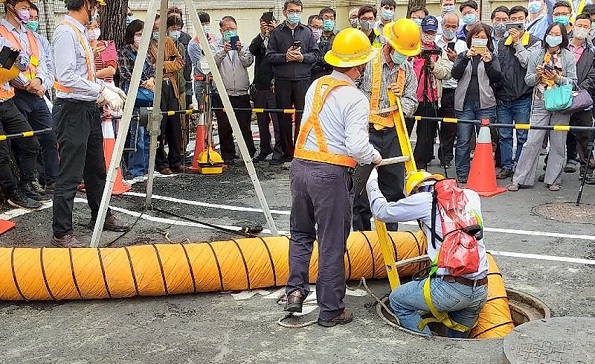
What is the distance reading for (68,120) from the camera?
6.05 m

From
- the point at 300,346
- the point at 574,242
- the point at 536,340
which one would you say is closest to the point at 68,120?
the point at 300,346

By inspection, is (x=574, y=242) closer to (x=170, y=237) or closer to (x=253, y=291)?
(x=253, y=291)

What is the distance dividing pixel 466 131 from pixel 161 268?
5157 millimetres

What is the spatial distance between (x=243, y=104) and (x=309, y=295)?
5.70m

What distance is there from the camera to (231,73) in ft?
33.7

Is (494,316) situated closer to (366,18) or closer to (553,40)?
(553,40)

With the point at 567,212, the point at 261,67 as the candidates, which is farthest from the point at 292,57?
the point at 567,212

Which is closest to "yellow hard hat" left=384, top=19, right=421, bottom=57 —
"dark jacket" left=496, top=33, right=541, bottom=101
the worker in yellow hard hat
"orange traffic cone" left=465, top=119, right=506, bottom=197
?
the worker in yellow hard hat

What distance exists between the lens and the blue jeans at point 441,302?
4.49 m

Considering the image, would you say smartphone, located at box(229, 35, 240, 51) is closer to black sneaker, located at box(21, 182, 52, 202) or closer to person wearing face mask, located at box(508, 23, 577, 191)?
black sneaker, located at box(21, 182, 52, 202)

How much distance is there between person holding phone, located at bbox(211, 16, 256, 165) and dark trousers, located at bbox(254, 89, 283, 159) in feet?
0.61

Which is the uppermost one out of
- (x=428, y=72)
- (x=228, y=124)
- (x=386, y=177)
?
(x=428, y=72)

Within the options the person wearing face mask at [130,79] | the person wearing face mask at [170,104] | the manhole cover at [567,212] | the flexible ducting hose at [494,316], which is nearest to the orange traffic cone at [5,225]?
the person wearing face mask at [130,79]

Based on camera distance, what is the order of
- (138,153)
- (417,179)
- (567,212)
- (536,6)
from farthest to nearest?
(536,6)
(138,153)
(567,212)
(417,179)
